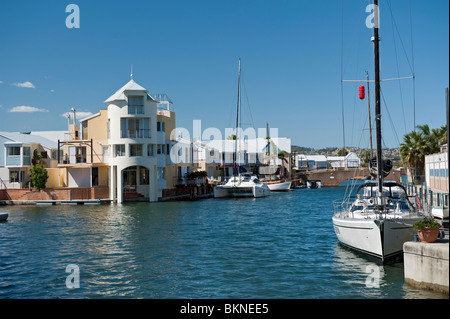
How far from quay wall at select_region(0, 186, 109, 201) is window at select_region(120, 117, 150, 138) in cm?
719

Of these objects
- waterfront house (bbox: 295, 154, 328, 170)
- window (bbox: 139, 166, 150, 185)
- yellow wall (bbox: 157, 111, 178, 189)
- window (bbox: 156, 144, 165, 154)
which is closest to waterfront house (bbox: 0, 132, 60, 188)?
window (bbox: 139, 166, 150, 185)

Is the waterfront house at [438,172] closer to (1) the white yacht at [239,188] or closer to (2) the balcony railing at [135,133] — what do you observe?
(1) the white yacht at [239,188]

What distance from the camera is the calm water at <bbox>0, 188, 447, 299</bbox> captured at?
1642 cm

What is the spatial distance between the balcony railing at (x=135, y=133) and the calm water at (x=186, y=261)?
758 inches

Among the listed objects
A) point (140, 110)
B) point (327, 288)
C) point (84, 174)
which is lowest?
point (327, 288)

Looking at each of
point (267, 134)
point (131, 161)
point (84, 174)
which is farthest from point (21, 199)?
point (267, 134)

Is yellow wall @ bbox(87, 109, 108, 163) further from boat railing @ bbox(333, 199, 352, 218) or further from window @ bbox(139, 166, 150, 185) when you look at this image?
boat railing @ bbox(333, 199, 352, 218)

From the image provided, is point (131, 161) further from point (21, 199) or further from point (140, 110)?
point (21, 199)

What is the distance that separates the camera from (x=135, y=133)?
183ft

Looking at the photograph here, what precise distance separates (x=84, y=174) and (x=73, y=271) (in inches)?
1598

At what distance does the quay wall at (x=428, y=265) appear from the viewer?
546 inches

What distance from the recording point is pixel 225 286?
55.5 ft

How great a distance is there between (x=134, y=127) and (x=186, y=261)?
37.2 metres
